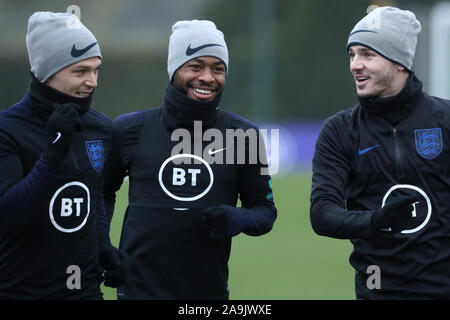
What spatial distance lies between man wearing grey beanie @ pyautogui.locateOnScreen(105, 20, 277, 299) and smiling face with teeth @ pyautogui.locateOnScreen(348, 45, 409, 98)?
2.07 feet

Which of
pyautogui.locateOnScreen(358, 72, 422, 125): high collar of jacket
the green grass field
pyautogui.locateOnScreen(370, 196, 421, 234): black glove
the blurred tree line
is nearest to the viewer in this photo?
pyautogui.locateOnScreen(370, 196, 421, 234): black glove

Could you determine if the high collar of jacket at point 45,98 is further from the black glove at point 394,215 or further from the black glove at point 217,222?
the black glove at point 394,215

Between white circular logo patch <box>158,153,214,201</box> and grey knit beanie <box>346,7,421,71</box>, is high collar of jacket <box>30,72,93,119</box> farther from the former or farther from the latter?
grey knit beanie <box>346,7,421,71</box>

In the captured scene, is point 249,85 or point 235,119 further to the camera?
point 249,85

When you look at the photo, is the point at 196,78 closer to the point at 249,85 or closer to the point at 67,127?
the point at 67,127

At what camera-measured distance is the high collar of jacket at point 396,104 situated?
13.2 feet

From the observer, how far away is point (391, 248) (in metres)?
3.91

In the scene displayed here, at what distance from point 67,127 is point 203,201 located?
944mm

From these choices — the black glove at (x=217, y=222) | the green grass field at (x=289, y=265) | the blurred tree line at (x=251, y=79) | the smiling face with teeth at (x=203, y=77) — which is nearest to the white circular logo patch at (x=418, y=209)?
the black glove at (x=217, y=222)

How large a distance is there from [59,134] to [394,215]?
152 cm

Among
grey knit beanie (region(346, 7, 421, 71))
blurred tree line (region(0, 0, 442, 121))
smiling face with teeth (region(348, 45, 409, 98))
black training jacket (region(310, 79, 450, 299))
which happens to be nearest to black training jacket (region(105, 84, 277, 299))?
black training jacket (region(310, 79, 450, 299))

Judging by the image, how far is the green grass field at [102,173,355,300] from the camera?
8.48 m

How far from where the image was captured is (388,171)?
3.97 meters
